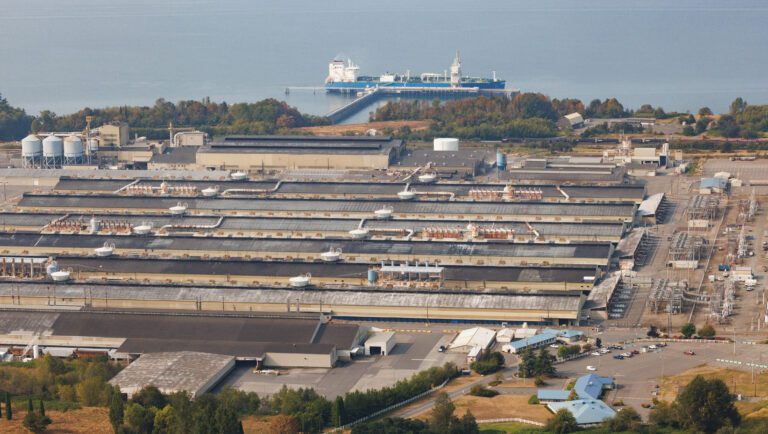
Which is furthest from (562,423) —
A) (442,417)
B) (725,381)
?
(725,381)

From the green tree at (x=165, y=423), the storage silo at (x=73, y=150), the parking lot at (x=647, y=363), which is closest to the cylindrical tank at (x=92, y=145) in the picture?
the storage silo at (x=73, y=150)

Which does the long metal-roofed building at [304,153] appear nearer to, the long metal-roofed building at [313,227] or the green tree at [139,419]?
the long metal-roofed building at [313,227]

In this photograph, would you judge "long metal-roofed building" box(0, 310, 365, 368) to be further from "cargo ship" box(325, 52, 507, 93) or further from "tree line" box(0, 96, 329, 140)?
"cargo ship" box(325, 52, 507, 93)

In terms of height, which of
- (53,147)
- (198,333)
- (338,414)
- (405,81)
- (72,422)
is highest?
(405,81)

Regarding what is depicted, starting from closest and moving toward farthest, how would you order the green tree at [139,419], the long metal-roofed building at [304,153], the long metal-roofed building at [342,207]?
1. the green tree at [139,419]
2. the long metal-roofed building at [342,207]
3. the long metal-roofed building at [304,153]

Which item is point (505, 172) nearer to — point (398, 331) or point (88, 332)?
point (398, 331)

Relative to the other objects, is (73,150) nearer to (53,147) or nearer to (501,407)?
(53,147)
